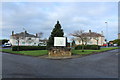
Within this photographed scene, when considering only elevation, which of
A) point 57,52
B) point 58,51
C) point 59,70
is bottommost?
point 59,70

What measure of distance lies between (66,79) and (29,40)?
56.5 m

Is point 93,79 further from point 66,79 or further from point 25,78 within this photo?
point 25,78

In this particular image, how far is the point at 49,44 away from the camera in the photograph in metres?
18.7

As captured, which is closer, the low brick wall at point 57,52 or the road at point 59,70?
the road at point 59,70

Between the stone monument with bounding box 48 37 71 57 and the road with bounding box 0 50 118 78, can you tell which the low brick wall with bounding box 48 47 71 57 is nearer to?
the stone monument with bounding box 48 37 71 57

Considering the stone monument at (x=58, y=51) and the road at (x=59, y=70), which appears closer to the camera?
the road at (x=59, y=70)

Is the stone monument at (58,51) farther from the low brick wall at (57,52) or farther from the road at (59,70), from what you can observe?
the road at (59,70)

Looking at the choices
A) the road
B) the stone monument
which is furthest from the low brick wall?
the road

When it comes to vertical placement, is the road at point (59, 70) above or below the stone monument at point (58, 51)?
below

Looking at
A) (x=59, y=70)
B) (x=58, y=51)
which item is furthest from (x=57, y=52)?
(x=59, y=70)

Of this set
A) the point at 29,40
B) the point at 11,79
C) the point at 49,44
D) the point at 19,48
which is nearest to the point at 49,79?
the point at 11,79

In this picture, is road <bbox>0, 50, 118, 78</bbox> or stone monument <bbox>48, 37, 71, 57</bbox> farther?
stone monument <bbox>48, 37, 71, 57</bbox>

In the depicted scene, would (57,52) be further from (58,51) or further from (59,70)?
(59,70)

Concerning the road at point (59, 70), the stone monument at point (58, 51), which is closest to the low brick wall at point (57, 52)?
the stone monument at point (58, 51)
